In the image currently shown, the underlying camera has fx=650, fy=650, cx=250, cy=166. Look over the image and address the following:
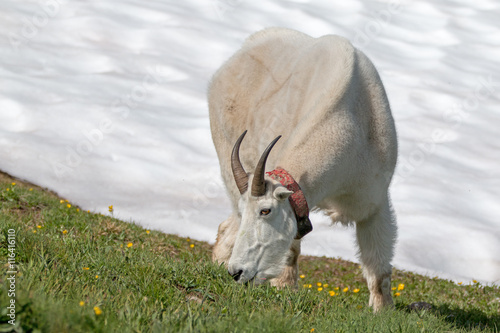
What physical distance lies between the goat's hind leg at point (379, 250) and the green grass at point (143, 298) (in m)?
0.46

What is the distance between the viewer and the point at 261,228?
530cm

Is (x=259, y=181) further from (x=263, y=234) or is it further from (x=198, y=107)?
(x=198, y=107)

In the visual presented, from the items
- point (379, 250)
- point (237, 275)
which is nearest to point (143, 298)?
point (237, 275)

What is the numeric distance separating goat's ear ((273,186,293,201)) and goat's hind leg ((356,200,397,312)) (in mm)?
1601

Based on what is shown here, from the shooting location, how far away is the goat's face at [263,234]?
5.18 meters

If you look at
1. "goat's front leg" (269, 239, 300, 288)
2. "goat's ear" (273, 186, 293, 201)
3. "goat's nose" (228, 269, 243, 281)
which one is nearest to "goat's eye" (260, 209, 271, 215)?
"goat's ear" (273, 186, 293, 201)

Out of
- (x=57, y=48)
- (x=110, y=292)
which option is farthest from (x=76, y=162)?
(x=110, y=292)

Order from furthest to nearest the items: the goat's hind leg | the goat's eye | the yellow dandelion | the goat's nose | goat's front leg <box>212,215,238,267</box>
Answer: goat's front leg <box>212,215,238,267</box>
the goat's hind leg
the goat's eye
the goat's nose
the yellow dandelion

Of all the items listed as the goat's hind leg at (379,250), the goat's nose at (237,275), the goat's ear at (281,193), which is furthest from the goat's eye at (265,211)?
the goat's hind leg at (379,250)

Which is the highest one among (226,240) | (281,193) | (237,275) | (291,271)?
(281,193)

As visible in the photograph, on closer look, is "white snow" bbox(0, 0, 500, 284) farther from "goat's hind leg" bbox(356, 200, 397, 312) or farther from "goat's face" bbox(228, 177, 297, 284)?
"goat's face" bbox(228, 177, 297, 284)

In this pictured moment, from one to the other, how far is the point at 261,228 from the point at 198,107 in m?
10.3

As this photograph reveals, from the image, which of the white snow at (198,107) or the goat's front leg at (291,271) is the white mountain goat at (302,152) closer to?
the goat's front leg at (291,271)

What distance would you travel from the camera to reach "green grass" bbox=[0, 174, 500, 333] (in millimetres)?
3166
